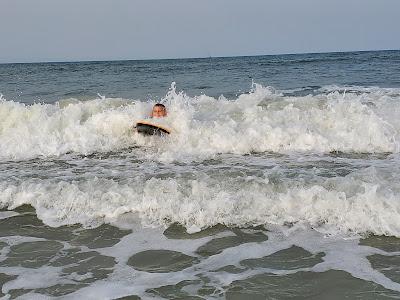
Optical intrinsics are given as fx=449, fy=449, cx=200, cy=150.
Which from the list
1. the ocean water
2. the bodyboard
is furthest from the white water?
the bodyboard

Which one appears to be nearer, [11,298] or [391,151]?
[11,298]

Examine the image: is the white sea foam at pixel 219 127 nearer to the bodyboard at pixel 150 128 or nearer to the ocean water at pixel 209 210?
the ocean water at pixel 209 210

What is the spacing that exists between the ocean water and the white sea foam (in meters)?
0.04

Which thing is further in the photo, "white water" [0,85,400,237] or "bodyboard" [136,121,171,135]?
"bodyboard" [136,121,171,135]

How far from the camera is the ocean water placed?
12.3 feet

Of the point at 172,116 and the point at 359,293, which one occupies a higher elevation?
the point at 172,116

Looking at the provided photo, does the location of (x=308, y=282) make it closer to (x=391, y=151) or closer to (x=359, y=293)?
(x=359, y=293)

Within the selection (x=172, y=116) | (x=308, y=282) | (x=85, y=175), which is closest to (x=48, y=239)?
(x=85, y=175)

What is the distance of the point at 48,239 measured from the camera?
4781mm

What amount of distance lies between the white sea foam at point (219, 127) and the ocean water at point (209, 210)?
0.14ft

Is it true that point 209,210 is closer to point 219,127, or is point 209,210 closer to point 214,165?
point 214,165

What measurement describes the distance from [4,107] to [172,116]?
474 cm

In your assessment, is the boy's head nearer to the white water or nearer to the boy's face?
the boy's face

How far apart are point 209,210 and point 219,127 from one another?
4.25 meters
